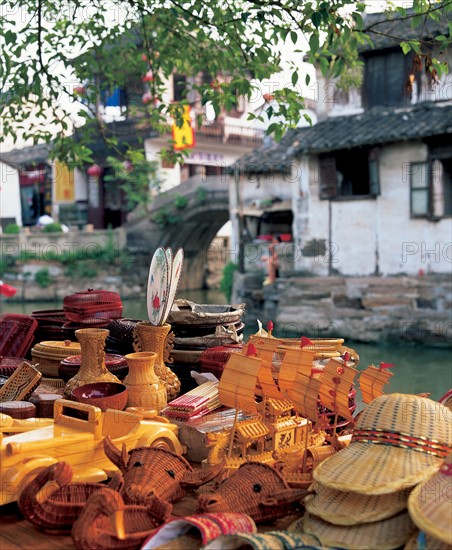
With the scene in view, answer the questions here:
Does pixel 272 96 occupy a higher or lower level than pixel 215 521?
higher

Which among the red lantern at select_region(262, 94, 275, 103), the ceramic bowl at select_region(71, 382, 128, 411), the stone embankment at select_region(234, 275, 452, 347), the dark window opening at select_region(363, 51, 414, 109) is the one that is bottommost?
the stone embankment at select_region(234, 275, 452, 347)

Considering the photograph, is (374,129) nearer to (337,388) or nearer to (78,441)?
(337,388)

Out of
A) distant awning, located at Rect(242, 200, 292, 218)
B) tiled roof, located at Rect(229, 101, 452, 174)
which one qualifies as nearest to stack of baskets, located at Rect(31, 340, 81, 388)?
tiled roof, located at Rect(229, 101, 452, 174)

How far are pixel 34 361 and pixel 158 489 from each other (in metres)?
1.68

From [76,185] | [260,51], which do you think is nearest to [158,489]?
[260,51]

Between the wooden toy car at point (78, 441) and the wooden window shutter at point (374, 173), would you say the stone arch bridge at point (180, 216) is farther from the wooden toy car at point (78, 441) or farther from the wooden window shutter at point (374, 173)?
the wooden toy car at point (78, 441)

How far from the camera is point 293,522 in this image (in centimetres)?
226

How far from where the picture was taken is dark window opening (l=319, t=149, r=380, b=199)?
15.9 meters

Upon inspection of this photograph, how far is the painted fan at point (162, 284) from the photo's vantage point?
327cm

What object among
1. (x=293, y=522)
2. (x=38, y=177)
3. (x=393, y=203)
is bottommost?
(x=293, y=522)

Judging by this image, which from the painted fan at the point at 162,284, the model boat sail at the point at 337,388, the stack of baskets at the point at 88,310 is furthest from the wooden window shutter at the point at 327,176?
the model boat sail at the point at 337,388

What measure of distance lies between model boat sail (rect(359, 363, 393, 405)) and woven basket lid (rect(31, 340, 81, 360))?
5.08ft

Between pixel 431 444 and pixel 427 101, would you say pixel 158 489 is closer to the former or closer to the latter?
pixel 431 444

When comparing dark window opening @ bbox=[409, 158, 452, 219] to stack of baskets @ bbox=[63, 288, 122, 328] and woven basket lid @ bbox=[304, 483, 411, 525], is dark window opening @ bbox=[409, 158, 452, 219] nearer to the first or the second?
stack of baskets @ bbox=[63, 288, 122, 328]
